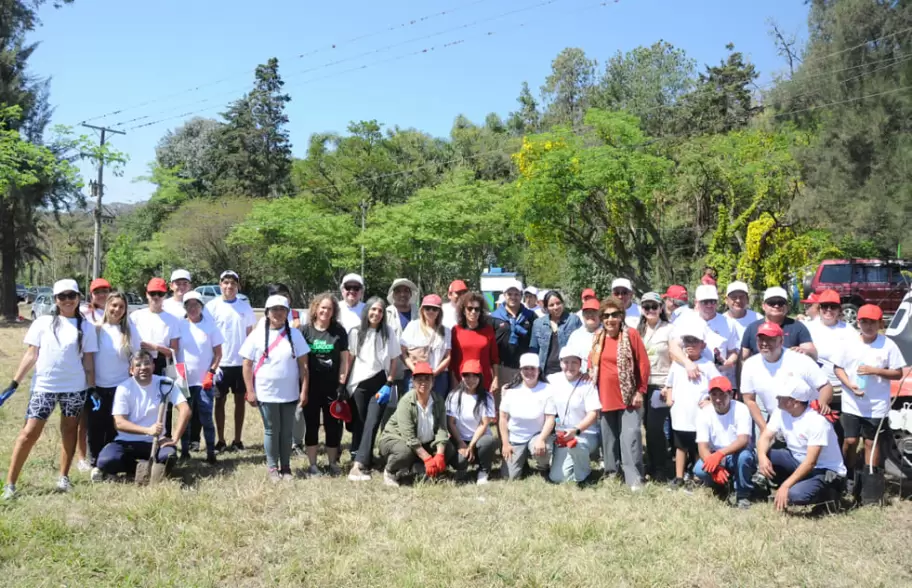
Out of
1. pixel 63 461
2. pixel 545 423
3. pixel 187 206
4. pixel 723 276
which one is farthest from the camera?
pixel 187 206

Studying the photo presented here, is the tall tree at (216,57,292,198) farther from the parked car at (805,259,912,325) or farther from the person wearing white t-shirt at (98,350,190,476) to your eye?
the person wearing white t-shirt at (98,350,190,476)

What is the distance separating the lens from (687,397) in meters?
6.51

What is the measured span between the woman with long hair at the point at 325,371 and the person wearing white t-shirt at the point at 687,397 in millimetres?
3077

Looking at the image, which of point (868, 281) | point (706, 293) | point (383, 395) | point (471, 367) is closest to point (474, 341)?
point (471, 367)

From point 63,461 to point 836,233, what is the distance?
2197 cm

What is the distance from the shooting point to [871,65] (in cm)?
2172

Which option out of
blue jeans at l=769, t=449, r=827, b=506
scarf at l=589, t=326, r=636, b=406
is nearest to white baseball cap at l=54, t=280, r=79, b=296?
scarf at l=589, t=326, r=636, b=406

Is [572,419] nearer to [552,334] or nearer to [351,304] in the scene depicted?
[552,334]

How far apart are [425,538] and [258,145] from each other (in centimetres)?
5364

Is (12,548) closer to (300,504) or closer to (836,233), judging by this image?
(300,504)

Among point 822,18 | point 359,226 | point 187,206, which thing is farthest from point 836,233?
point 187,206

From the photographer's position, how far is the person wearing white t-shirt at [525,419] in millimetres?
6887

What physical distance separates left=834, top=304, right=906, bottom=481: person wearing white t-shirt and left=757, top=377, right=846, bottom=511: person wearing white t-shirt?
0.49 metres

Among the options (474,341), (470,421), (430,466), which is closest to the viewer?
(430,466)
